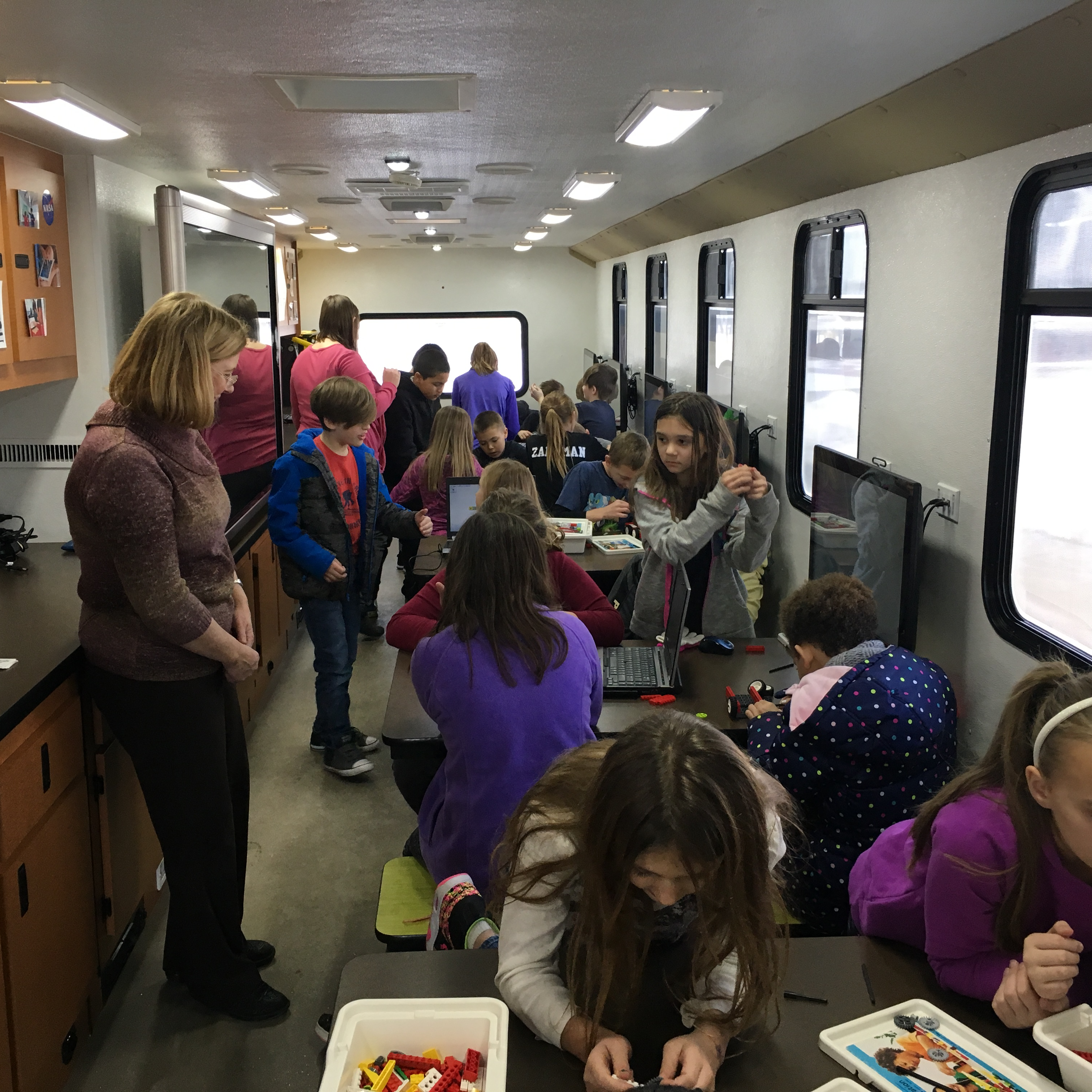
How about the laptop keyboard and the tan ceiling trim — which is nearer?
the tan ceiling trim

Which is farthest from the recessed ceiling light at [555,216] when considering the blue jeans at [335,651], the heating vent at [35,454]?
the blue jeans at [335,651]

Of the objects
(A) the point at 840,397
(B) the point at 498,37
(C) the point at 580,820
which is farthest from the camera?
(A) the point at 840,397

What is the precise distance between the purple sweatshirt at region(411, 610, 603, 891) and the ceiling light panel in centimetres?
155

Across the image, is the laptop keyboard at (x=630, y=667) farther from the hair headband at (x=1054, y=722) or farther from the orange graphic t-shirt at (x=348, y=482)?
the hair headband at (x=1054, y=722)

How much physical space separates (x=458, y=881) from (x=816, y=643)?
1066 mm

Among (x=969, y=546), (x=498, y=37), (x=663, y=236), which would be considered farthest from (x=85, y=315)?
(x=663, y=236)

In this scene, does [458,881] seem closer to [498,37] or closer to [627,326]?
[498,37]

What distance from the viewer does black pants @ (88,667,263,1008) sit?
234cm

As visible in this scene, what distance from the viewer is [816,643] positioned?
8.21ft

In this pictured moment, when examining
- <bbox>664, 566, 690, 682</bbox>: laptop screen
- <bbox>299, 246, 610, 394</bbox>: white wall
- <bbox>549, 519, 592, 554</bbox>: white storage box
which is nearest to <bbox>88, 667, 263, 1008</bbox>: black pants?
<bbox>664, 566, 690, 682</bbox>: laptop screen

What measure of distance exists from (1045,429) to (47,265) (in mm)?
3533

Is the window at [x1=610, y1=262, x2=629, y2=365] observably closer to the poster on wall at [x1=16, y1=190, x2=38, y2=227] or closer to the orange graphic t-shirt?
the orange graphic t-shirt

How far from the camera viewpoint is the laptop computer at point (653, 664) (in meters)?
2.74

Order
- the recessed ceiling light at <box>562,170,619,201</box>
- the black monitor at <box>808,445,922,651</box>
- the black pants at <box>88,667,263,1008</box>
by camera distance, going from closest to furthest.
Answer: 1. the black pants at <box>88,667,263,1008</box>
2. the black monitor at <box>808,445,922,651</box>
3. the recessed ceiling light at <box>562,170,619,201</box>
